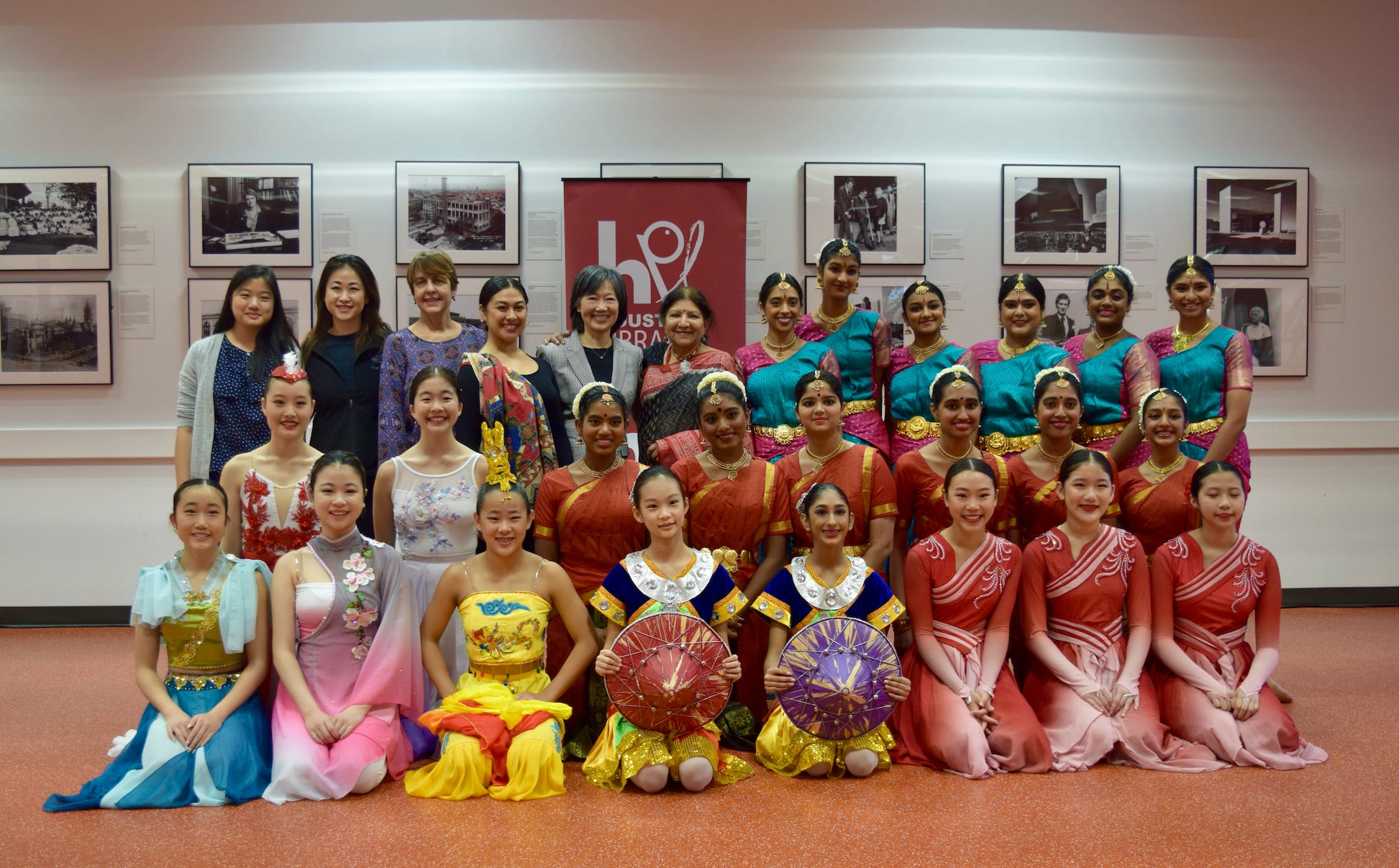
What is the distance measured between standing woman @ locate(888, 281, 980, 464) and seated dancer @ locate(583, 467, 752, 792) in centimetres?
135

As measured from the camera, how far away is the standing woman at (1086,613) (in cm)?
347

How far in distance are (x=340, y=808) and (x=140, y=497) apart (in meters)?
4.23

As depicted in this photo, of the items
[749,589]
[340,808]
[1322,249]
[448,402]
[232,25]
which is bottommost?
[340,808]

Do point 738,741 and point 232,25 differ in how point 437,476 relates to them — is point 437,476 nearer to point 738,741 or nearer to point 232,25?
point 738,741

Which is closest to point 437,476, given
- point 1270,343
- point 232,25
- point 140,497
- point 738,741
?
point 738,741

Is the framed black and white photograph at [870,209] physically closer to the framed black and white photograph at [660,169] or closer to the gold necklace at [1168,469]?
the framed black and white photograph at [660,169]

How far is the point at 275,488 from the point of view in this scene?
3.57 meters

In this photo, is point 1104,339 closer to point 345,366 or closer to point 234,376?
point 345,366

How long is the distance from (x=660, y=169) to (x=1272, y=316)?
4.28m

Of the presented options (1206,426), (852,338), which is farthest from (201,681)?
(1206,426)

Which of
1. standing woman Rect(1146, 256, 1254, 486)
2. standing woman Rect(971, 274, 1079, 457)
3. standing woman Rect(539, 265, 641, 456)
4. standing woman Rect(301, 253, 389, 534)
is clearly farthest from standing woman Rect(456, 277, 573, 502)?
standing woman Rect(1146, 256, 1254, 486)

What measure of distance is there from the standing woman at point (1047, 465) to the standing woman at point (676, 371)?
1.30 metres

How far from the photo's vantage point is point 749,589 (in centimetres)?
376

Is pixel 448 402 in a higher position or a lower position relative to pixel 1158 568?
higher
